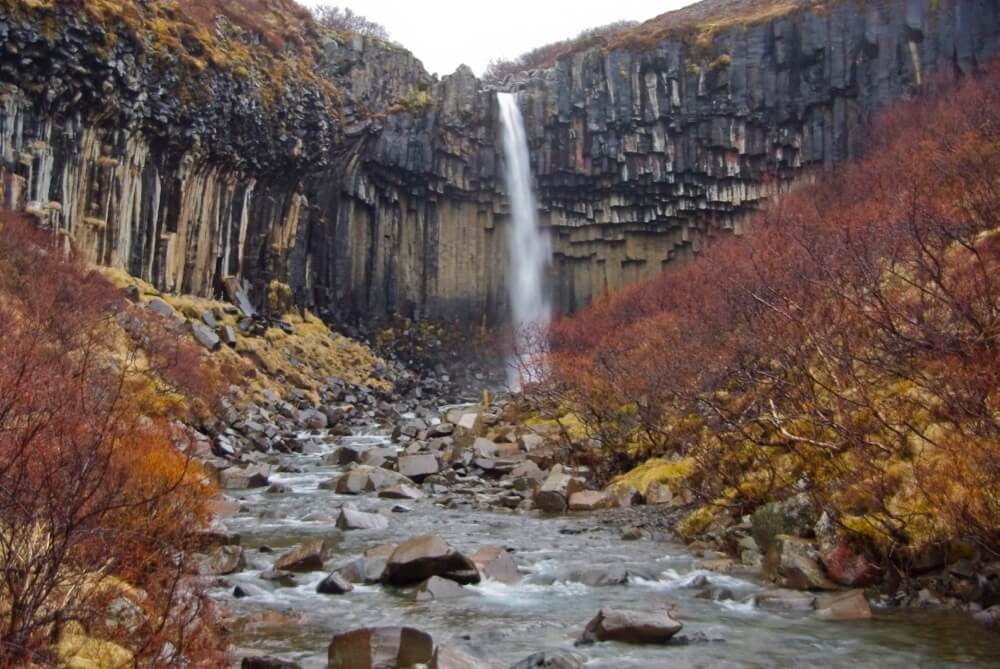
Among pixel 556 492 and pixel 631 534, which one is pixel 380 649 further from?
pixel 556 492

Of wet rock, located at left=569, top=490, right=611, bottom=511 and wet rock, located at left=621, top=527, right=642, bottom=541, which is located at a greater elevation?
wet rock, located at left=569, top=490, right=611, bottom=511

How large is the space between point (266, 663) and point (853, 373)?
29.9ft

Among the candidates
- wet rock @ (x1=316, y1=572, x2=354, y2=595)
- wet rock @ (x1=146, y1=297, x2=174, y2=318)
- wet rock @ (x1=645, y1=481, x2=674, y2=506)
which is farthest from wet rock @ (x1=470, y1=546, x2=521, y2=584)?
wet rock @ (x1=146, y1=297, x2=174, y2=318)

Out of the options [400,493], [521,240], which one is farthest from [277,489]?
[521,240]

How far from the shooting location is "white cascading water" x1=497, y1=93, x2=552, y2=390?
183 feet

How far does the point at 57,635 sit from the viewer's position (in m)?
5.48

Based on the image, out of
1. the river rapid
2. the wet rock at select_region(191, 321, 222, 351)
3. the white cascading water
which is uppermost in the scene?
the white cascading water

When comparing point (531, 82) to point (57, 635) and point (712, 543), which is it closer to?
point (712, 543)

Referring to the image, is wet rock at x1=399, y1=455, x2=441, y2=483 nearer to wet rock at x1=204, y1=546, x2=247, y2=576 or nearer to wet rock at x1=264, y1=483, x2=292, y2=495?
wet rock at x1=264, y1=483, x2=292, y2=495

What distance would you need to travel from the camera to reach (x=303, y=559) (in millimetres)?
11750

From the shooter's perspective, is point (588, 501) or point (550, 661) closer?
point (550, 661)

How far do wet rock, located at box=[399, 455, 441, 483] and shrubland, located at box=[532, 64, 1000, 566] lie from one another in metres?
4.44

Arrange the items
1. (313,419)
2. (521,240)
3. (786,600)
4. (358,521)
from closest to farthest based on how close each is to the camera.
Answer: (786,600)
(358,521)
(313,419)
(521,240)

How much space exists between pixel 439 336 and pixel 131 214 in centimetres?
2375
